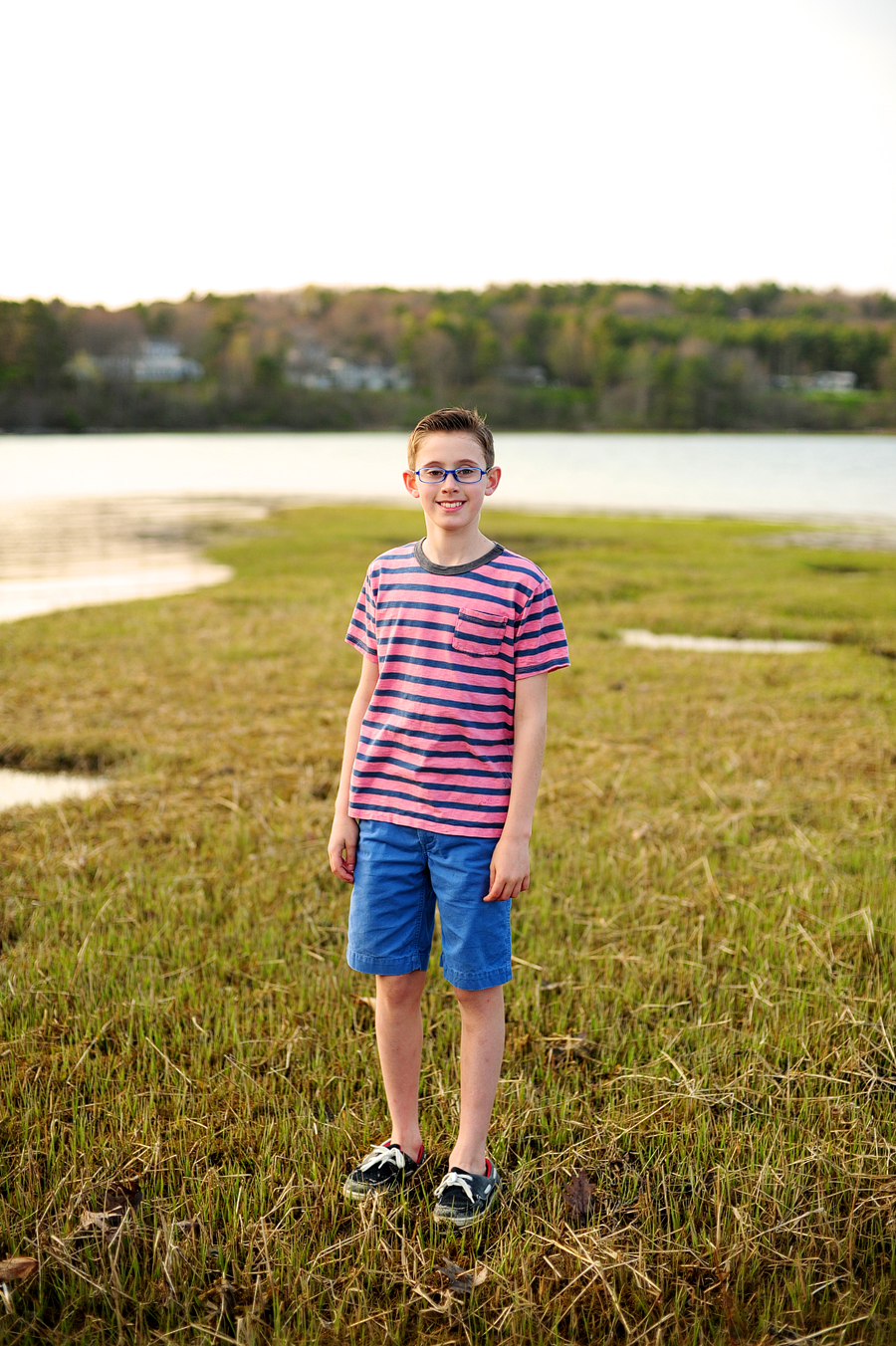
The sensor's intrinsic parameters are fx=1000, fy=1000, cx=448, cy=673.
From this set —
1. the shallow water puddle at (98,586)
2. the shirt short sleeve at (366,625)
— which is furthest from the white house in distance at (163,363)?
the shirt short sleeve at (366,625)

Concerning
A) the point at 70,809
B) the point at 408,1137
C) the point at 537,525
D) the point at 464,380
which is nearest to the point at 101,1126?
the point at 408,1137

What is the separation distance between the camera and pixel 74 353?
4289 inches

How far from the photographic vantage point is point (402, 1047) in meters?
2.67

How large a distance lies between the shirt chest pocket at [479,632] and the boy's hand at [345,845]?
1.91ft

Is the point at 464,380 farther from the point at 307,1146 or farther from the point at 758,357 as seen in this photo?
the point at 307,1146

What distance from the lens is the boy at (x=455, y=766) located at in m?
2.47

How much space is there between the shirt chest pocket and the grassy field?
4.68 feet

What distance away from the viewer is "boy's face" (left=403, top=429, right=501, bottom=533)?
249cm

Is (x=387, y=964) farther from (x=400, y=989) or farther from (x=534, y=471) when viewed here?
(x=534, y=471)

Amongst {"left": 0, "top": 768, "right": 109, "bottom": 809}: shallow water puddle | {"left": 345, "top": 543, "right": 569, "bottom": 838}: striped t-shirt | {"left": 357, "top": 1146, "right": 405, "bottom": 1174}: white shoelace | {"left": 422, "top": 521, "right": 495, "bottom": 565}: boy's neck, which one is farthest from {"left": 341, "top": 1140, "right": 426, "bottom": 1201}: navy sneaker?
{"left": 0, "top": 768, "right": 109, "bottom": 809}: shallow water puddle

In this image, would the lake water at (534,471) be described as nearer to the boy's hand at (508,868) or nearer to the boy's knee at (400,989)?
the boy's knee at (400,989)

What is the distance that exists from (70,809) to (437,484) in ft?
12.3

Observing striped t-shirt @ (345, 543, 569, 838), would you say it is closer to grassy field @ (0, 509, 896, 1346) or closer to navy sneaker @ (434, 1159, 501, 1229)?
navy sneaker @ (434, 1159, 501, 1229)

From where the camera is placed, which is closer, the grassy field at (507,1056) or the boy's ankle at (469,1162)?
the grassy field at (507,1056)
